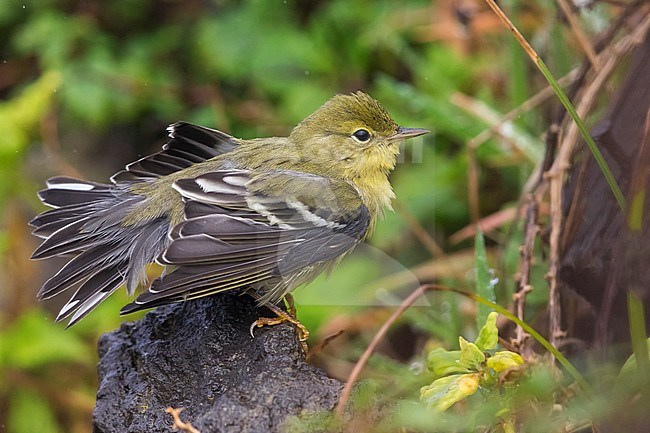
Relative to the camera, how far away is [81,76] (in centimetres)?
541

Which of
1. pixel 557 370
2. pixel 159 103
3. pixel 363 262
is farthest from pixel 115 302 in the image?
pixel 557 370

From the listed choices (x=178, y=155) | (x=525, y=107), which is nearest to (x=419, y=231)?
(x=525, y=107)

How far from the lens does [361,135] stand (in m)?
3.09

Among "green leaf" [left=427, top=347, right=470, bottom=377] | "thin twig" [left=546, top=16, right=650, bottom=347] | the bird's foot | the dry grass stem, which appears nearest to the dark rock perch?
the bird's foot

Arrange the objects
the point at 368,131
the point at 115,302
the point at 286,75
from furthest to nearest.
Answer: the point at 286,75 → the point at 115,302 → the point at 368,131

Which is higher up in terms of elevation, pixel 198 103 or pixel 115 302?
pixel 198 103

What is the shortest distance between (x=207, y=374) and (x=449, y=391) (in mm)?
712

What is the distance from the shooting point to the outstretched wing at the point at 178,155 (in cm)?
301

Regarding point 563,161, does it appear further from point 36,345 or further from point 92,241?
point 36,345

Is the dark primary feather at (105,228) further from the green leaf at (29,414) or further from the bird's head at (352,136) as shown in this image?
the green leaf at (29,414)

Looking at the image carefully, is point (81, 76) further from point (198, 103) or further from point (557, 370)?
point (557, 370)

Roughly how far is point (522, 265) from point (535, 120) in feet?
4.85

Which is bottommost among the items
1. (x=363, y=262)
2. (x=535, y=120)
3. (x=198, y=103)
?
(x=363, y=262)

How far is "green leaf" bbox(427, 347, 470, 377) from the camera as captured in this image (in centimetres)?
210
